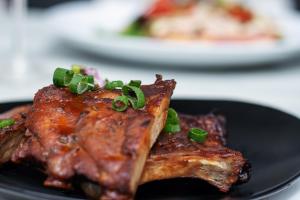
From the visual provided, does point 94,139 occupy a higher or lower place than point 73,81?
lower

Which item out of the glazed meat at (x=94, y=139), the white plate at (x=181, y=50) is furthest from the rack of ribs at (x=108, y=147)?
the white plate at (x=181, y=50)

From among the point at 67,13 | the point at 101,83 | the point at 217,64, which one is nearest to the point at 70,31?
the point at 67,13

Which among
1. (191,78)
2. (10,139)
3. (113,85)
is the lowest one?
(191,78)

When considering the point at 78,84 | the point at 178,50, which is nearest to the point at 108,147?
the point at 78,84

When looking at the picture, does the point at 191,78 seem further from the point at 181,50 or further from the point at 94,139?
the point at 94,139

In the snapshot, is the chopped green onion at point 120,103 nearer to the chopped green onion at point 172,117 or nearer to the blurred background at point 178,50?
the chopped green onion at point 172,117

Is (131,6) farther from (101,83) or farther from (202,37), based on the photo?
(101,83)
